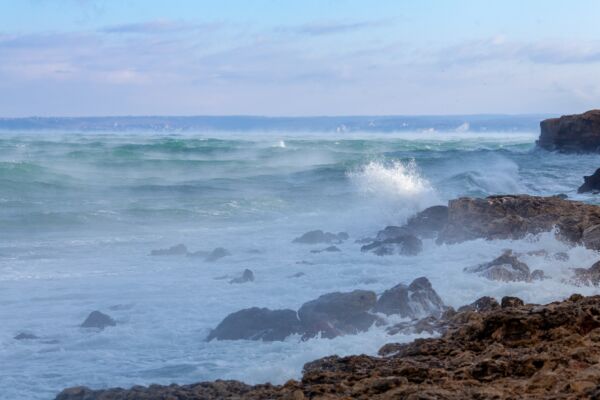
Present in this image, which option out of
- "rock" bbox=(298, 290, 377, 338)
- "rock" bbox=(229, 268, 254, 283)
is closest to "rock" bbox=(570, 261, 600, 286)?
"rock" bbox=(298, 290, 377, 338)

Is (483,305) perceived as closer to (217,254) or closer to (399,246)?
(399,246)

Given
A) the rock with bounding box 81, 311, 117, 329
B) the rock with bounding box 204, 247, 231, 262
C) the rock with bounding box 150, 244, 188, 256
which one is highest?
the rock with bounding box 81, 311, 117, 329

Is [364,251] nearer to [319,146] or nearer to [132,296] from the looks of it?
[132,296]

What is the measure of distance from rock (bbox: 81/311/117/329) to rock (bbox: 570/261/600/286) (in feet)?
19.7

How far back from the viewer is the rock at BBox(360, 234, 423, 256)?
1505cm

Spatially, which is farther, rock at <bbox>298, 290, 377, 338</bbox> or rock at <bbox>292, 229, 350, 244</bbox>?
rock at <bbox>292, 229, 350, 244</bbox>

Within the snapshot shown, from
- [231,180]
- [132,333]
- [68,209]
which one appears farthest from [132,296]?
[231,180]

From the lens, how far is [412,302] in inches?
410

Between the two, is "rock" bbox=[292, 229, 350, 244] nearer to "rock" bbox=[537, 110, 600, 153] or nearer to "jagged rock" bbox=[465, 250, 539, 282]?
"jagged rock" bbox=[465, 250, 539, 282]

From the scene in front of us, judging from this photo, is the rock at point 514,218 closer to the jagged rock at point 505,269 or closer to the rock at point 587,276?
the jagged rock at point 505,269

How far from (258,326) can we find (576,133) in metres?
32.7

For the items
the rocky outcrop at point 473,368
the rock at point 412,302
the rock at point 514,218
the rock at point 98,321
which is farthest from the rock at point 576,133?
the rocky outcrop at point 473,368

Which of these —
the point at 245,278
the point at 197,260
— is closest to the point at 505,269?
the point at 245,278

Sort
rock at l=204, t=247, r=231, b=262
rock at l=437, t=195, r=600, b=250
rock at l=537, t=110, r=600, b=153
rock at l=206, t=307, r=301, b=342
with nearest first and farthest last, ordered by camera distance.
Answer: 1. rock at l=206, t=307, r=301, b=342
2. rock at l=437, t=195, r=600, b=250
3. rock at l=204, t=247, r=231, b=262
4. rock at l=537, t=110, r=600, b=153
